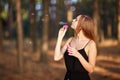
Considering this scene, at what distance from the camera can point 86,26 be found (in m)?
5.10

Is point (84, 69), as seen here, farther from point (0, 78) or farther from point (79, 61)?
point (0, 78)

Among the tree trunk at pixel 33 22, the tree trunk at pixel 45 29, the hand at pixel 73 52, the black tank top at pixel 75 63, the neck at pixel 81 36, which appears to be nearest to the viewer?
the hand at pixel 73 52

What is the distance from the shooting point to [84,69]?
510 centimetres

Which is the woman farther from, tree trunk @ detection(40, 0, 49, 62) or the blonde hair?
Result: tree trunk @ detection(40, 0, 49, 62)

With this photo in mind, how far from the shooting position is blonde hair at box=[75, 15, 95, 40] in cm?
508

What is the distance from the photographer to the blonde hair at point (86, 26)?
200 inches

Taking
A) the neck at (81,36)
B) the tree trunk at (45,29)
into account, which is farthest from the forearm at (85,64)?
the tree trunk at (45,29)

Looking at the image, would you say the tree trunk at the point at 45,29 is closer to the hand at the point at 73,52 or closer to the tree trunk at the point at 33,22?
the tree trunk at the point at 33,22

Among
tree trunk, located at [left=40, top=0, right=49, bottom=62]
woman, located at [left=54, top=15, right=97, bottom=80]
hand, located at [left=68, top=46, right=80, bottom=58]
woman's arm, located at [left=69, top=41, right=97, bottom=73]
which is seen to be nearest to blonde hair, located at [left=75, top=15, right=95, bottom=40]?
woman, located at [left=54, top=15, right=97, bottom=80]

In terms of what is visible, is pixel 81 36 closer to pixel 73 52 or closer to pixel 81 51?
pixel 81 51

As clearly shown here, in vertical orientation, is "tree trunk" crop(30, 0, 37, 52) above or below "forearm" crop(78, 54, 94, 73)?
below

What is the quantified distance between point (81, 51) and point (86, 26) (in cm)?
35

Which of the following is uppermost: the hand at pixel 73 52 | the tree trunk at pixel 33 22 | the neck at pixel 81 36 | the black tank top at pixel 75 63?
the neck at pixel 81 36

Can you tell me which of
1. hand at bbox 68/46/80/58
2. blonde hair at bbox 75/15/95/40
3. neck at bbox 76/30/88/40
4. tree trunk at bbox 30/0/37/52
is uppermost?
blonde hair at bbox 75/15/95/40
